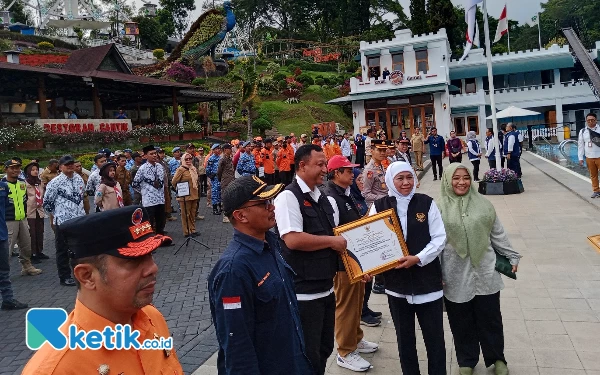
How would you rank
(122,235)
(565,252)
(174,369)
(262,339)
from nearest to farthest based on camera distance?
(122,235) → (174,369) → (262,339) → (565,252)

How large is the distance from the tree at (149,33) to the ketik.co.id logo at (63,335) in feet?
234

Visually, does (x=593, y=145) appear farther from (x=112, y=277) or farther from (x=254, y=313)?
(x=112, y=277)

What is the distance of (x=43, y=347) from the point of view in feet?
5.28

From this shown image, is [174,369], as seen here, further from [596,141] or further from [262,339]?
[596,141]

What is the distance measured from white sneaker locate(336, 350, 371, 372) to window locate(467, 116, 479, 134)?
1323 inches

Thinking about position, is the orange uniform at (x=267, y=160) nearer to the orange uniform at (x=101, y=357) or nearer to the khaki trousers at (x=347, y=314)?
the khaki trousers at (x=347, y=314)

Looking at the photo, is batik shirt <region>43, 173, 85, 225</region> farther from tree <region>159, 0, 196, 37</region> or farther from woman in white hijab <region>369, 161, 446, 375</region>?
tree <region>159, 0, 196, 37</region>

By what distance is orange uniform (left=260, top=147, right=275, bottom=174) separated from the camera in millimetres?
14898

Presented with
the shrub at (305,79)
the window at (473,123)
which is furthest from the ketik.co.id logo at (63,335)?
Answer: the shrub at (305,79)

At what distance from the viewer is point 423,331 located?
3.68 m

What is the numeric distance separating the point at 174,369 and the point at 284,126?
3682 cm

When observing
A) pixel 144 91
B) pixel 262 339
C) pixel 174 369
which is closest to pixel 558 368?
pixel 262 339

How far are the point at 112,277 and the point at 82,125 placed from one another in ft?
77.5

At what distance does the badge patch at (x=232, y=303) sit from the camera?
2416mm
